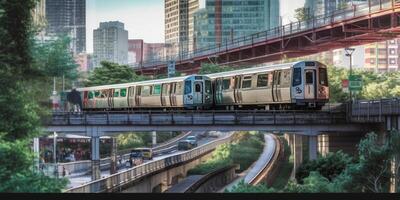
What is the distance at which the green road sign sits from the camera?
4.76m

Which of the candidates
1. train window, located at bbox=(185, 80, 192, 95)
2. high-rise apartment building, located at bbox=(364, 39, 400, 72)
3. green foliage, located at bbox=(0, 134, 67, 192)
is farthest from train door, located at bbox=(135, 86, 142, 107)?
high-rise apartment building, located at bbox=(364, 39, 400, 72)

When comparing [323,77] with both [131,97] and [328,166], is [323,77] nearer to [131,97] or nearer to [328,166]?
[328,166]

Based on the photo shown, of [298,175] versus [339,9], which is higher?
[339,9]

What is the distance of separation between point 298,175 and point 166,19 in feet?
5.23

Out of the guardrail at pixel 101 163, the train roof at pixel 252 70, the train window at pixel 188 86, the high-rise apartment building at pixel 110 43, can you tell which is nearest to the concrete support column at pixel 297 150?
the train roof at pixel 252 70

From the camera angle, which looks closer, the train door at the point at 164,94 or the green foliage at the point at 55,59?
the green foliage at the point at 55,59

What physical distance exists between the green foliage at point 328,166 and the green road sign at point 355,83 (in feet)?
Result: 1.65

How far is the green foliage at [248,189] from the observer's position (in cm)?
445

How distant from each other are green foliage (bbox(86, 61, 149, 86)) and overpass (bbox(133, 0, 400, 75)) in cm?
9

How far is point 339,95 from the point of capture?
16.0 feet

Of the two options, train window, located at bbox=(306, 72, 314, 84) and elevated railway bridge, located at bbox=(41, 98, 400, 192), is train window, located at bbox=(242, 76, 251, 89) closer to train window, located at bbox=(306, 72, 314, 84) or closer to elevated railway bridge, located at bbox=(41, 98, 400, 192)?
elevated railway bridge, located at bbox=(41, 98, 400, 192)

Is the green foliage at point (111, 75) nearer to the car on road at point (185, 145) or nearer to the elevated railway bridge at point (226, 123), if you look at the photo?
the elevated railway bridge at point (226, 123)
